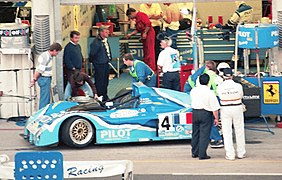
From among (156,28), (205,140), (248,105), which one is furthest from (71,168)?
(156,28)

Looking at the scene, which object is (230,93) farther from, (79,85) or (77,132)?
(79,85)

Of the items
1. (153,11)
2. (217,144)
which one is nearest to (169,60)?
(217,144)

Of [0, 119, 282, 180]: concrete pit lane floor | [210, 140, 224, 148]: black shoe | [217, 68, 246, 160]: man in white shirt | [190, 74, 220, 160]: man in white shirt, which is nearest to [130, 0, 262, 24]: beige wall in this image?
[0, 119, 282, 180]: concrete pit lane floor

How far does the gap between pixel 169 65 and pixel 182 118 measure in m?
3.05

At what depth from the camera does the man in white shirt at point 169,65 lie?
1941cm

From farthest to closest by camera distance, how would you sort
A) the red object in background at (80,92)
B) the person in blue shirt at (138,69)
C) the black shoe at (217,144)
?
1. the red object in background at (80,92)
2. the person in blue shirt at (138,69)
3. the black shoe at (217,144)

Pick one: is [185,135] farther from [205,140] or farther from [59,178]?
[59,178]

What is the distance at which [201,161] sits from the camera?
15539mm

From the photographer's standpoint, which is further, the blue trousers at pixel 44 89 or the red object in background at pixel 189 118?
the blue trousers at pixel 44 89

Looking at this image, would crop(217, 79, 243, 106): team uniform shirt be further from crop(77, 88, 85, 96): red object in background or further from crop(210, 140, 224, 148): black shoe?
crop(77, 88, 85, 96): red object in background

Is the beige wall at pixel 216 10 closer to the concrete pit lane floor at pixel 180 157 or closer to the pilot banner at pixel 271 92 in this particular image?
the pilot banner at pixel 271 92

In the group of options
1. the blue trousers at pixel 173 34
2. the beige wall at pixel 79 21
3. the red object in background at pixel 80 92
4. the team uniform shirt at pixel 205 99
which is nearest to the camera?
the team uniform shirt at pixel 205 99

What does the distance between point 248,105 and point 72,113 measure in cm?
360

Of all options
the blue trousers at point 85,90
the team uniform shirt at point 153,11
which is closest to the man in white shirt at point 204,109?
the blue trousers at point 85,90
